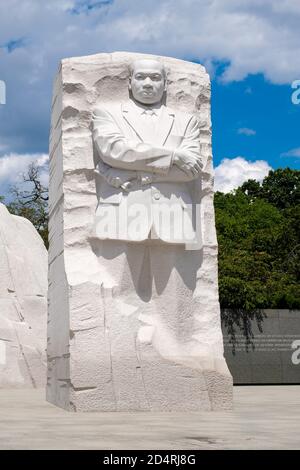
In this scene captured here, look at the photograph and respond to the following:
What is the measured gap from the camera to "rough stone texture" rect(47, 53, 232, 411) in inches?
311

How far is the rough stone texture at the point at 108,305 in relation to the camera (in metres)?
7.91

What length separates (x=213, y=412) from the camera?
26.0 feet

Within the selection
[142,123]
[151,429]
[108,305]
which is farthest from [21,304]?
[151,429]

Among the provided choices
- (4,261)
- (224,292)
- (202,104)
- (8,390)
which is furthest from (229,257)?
(202,104)

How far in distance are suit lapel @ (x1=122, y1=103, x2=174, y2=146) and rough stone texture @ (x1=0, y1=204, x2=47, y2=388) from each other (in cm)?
680

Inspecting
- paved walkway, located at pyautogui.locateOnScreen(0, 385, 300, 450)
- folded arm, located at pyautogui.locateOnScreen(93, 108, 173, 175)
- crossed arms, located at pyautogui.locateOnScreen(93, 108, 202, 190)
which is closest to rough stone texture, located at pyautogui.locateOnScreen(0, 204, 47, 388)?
paved walkway, located at pyautogui.locateOnScreen(0, 385, 300, 450)

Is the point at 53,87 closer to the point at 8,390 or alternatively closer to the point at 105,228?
the point at 105,228

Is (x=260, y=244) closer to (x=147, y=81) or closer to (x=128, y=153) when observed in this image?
(x=147, y=81)

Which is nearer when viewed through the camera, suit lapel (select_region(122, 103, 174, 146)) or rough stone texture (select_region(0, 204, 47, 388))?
suit lapel (select_region(122, 103, 174, 146))

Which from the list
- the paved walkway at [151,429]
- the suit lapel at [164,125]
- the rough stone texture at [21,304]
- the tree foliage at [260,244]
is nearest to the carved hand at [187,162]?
the suit lapel at [164,125]

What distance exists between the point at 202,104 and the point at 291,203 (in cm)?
3009

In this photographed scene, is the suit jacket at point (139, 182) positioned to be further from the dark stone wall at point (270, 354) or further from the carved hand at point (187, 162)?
the dark stone wall at point (270, 354)

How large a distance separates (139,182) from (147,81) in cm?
120

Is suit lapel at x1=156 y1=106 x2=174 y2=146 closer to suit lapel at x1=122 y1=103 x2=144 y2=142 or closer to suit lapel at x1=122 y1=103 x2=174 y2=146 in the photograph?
suit lapel at x1=122 y1=103 x2=174 y2=146
